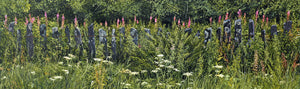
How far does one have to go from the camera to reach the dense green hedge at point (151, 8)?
8.59m

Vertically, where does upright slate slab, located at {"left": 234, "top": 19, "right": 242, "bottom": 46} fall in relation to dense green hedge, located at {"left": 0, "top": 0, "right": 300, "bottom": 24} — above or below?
below

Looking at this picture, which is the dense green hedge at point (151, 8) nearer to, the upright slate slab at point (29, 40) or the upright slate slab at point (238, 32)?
the upright slate slab at point (29, 40)

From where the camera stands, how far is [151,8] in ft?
31.3

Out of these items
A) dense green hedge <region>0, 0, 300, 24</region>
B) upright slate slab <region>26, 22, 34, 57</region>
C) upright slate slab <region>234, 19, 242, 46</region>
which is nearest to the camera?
upright slate slab <region>234, 19, 242, 46</region>

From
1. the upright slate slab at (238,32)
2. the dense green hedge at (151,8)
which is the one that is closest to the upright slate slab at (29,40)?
the upright slate slab at (238,32)

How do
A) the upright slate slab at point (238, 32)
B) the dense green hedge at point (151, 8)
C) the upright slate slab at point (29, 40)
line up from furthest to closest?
the dense green hedge at point (151, 8) → the upright slate slab at point (29, 40) → the upright slate slab at point (238, 32)

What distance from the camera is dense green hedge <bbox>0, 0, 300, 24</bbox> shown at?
859cm

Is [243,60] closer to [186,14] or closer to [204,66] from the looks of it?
[204,66]

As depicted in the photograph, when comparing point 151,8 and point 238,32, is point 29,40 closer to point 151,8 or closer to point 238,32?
point 238,32

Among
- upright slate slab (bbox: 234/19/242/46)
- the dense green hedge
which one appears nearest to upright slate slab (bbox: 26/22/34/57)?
upright slate slab (bbox: 234/19/242/46)

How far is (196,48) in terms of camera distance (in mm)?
4363

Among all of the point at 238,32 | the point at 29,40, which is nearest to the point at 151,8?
the point at 29,40

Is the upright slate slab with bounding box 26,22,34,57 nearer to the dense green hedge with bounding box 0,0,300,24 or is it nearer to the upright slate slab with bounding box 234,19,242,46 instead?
the upright slate slab with bounding box 234,19,242,46

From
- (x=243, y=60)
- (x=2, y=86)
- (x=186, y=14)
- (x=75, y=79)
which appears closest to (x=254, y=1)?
(x=186, y=14)
